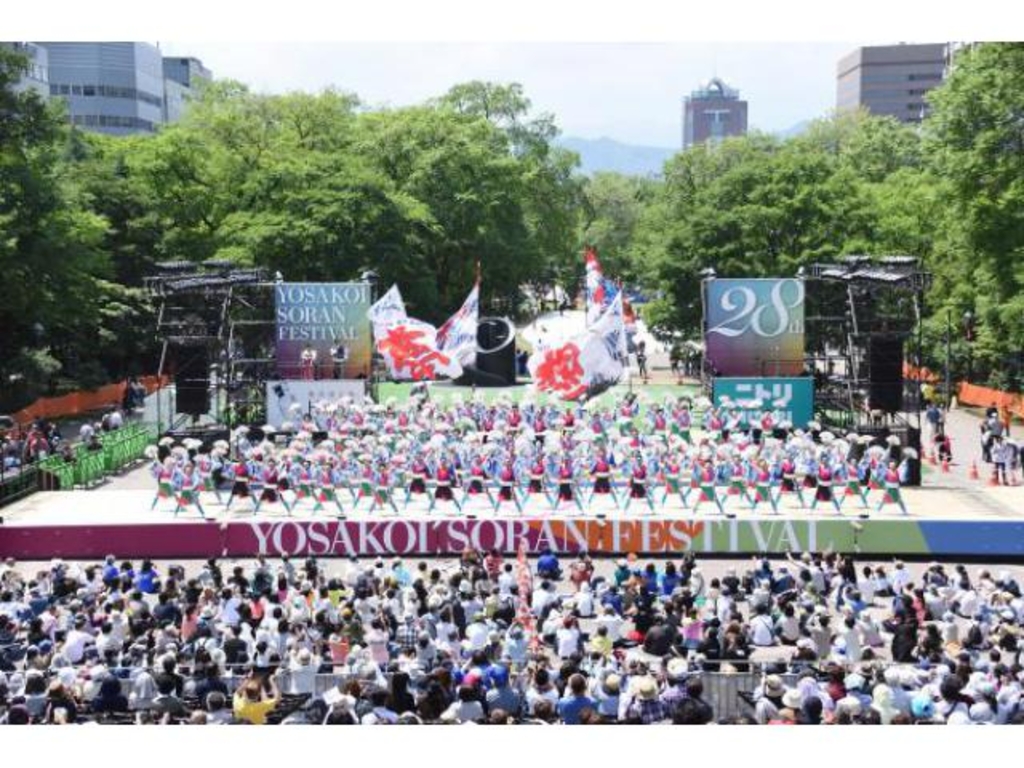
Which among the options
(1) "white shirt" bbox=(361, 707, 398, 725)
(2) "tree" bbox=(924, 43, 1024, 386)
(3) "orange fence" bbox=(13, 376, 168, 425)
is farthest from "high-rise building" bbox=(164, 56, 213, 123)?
(1) "white shirt" bbox=(361, 707, 398, 725)

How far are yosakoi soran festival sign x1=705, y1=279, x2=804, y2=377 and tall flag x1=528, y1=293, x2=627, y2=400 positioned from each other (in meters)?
7.56

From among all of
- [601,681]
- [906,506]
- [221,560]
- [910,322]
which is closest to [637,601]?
[601,681]

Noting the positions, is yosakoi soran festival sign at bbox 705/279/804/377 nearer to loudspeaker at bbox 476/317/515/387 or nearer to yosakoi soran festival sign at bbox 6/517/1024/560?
loudspeaker at bbox 476/317/515/387

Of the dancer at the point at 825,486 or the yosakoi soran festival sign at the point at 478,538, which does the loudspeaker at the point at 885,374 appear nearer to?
the dancer at the point at 825,486

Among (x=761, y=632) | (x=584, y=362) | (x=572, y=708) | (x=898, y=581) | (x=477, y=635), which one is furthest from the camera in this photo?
(x=584, y=362)

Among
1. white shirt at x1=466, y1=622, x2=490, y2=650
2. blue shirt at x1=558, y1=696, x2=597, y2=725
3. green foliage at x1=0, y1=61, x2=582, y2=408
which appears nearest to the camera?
blue shirt at x1=558, y1=696, x2=597, y2=725

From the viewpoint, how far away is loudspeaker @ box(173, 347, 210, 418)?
3384cm

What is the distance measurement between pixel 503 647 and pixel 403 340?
22.9m

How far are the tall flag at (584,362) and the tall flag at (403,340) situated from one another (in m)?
5.46

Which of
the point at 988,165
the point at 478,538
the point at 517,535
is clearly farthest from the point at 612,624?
the point at 988,165

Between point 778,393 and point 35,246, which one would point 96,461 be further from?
point 778,393

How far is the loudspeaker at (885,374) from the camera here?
32500 mm

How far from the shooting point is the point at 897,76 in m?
182

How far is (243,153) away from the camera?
58.2m
